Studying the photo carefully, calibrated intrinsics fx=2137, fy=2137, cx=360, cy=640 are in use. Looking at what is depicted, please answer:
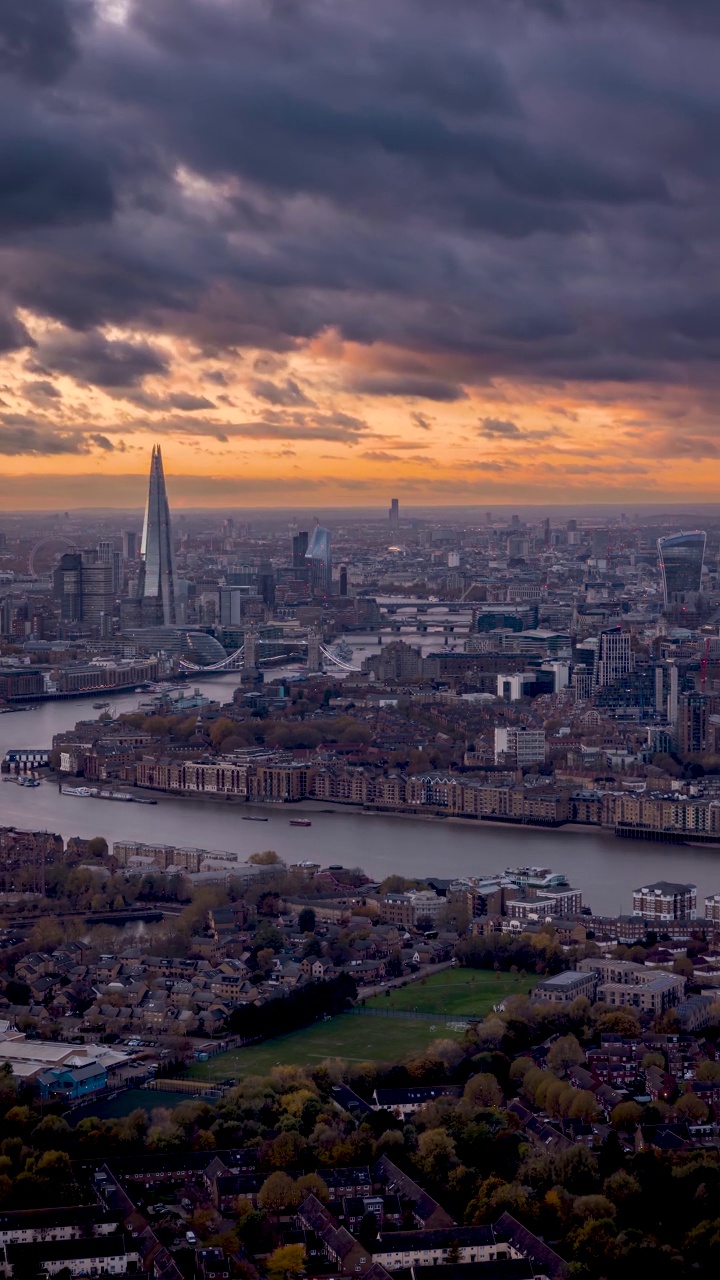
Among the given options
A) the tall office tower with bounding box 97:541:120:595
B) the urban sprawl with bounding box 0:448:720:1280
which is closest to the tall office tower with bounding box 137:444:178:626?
the tall office tower with bounding box 97:541:120:595

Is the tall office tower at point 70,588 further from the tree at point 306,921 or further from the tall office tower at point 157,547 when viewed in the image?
the tree at point 306,921

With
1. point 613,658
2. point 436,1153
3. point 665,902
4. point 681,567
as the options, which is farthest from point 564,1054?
point 681,567

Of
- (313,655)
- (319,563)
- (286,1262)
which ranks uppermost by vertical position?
(319,563)

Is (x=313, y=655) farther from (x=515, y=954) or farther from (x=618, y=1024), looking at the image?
(x=618, y=1024)

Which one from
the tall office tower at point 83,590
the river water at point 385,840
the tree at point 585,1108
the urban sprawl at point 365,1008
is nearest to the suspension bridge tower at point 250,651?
the urban sprawl at point 365,1008

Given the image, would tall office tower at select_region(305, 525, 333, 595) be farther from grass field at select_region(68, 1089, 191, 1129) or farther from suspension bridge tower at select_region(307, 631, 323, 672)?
A: grass field at select_region(68, 1089, 191, 1129)

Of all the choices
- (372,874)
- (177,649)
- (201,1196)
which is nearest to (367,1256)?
(201,1196)
